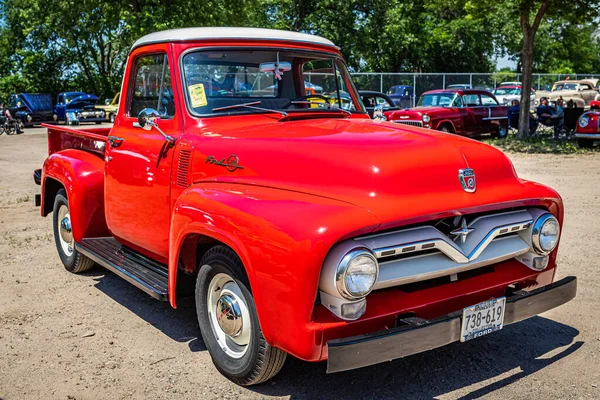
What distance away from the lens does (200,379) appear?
3.85 meters

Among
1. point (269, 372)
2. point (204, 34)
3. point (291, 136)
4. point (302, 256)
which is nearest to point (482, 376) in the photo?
point (269, 372)

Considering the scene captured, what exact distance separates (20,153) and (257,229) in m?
17.2

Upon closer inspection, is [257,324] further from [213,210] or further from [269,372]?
[213,210]

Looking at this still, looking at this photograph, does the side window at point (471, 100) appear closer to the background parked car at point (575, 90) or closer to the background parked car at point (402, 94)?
the background parked car at point (402, 94)

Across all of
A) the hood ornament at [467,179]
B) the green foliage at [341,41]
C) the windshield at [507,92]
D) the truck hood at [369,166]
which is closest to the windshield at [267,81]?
the truck hood at [369,166]

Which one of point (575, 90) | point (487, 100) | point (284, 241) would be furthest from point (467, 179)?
point (575, 90)

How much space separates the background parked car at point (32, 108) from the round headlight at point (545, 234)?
31559 mm

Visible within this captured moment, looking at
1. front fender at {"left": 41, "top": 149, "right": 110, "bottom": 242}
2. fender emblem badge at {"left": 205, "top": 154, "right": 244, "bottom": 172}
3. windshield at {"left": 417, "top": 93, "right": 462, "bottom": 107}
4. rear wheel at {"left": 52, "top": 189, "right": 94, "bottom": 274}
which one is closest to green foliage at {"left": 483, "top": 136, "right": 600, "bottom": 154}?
windshield at {"left": 417, "top": 93, "right": 462, "bottom": 107}

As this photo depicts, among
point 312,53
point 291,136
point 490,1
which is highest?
point 490,1

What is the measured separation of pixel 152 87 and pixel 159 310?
1753mm

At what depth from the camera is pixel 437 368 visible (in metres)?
3.94

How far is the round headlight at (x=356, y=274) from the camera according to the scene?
118 inches

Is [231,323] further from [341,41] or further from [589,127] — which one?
[341,41]

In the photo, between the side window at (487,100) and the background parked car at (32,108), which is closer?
the side window at (487,100)
